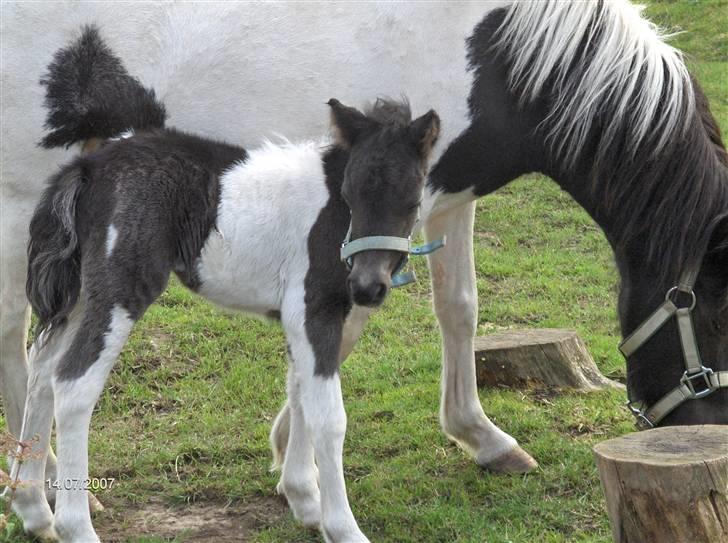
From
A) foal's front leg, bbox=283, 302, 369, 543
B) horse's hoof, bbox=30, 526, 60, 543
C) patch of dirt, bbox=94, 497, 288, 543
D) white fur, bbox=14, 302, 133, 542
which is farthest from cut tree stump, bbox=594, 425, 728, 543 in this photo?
horse's hoof, bbox=30, 526, 60, 543

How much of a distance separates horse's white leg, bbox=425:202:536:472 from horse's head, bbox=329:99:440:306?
146cm

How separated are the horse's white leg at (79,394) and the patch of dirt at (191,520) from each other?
31.6 inches

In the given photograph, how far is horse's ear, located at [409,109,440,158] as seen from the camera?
146 inches

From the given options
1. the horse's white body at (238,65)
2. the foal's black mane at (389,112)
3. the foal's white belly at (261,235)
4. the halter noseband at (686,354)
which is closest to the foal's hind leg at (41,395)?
the horse's white body at (238,65)

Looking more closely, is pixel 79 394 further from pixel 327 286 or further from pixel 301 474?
pixel 301 474

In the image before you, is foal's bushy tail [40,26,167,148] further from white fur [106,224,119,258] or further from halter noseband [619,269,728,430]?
halter noseband [619,269,728,430]

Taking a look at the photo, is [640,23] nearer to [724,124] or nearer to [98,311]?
[98,311]

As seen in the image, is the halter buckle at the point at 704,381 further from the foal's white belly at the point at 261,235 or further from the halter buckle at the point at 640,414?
the foal's white belly at the point at 261,235

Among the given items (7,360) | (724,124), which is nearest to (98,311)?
(7,360)

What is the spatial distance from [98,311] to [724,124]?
27.9ft

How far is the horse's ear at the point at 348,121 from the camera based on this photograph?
3.82 meters

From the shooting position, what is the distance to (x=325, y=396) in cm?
393

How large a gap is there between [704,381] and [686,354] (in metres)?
0.14

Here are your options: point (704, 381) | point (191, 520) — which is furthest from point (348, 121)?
point (191, 520)
